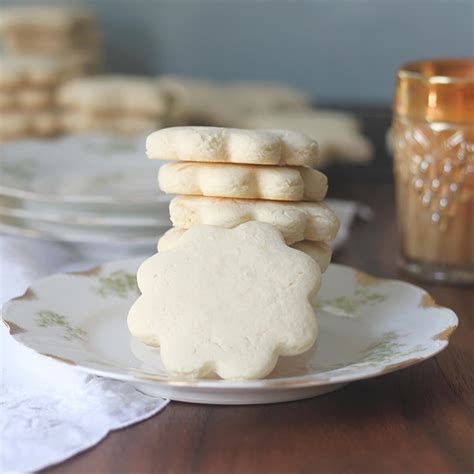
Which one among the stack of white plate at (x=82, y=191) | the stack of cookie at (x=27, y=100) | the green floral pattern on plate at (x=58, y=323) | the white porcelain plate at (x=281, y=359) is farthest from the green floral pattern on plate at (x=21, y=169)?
the green floral pattern on plate at (x=58, y=323)

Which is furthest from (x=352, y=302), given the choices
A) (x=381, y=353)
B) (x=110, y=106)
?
(x=110, y=106)

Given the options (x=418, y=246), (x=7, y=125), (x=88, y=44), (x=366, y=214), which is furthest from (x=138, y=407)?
(x=88, y=44)

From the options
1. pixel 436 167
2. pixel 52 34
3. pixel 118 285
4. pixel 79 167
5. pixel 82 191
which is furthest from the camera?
pixel 52 34

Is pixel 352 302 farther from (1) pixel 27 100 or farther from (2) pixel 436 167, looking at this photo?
(1) pixel 27 100

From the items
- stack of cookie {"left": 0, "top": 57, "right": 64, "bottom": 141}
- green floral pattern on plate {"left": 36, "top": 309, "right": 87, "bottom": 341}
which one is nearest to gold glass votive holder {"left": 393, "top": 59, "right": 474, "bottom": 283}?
green floral pattern on plate {"left": 36, "top": 309, "right": 87, "bottom": 341}

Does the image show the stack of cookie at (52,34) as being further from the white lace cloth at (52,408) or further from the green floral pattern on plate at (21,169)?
the white lace cloth at (52,408)

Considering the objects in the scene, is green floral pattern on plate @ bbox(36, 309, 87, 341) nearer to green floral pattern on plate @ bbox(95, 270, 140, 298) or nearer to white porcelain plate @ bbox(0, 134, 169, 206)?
green floral pattern on plate @ bbox(95, 270, 140, 298)

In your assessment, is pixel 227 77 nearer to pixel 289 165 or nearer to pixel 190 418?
pixel 289 165
